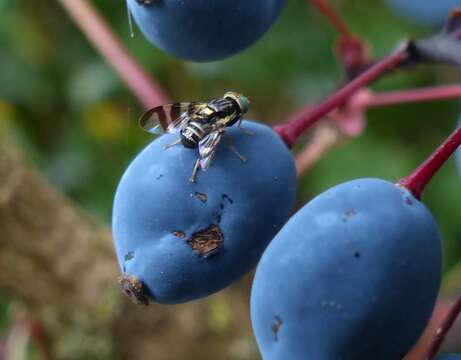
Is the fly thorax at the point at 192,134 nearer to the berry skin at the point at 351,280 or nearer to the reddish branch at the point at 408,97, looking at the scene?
the berry skin at the point at 351,280

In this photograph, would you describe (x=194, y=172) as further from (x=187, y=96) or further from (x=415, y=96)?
(x=187, y=96)

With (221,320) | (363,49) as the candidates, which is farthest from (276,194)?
(221,320)

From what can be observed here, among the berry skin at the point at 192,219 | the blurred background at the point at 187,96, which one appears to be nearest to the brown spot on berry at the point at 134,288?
the berry skin at the point at 192,219

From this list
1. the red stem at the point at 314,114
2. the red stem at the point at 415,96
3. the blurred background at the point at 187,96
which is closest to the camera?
the red stem at the point at 314,114

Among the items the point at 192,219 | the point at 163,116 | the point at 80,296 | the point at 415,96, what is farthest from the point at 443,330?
the point at 80,296

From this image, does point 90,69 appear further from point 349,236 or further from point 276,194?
point 349,236

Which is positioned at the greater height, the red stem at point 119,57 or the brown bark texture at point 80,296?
the red stem at point 119,57

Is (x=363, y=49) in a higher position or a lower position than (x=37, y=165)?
higher
